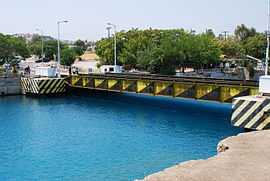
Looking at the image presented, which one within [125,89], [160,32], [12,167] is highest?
[160,32]

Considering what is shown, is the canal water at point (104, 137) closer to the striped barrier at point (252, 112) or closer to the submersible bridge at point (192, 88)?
the submersible bridge at point (192, 88)

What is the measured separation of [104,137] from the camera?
69.8 ft

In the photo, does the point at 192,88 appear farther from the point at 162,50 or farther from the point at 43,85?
the point at 162,50

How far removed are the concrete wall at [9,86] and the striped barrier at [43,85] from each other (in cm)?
173

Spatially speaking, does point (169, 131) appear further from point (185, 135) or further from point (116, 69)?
point (116, 69)

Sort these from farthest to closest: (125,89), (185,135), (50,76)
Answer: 1. (50,76)
2. (125,89)
3. (185,135)

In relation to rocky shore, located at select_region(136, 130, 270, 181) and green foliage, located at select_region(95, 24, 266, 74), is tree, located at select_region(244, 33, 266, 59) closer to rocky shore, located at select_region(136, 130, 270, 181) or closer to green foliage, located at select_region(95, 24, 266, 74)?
green foliage, located at select_region(95, 24, 266, 74)

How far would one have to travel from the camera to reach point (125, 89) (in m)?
34.0

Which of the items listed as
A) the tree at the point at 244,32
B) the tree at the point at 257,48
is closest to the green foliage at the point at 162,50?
the tree at the point at 257,48

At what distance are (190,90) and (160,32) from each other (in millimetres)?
48112

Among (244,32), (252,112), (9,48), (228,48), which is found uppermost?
(244,32)

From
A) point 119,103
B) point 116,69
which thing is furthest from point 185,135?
point 116,69

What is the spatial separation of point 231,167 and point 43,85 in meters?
37.6

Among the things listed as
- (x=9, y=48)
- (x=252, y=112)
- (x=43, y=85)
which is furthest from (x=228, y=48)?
(x=252, y=112)
